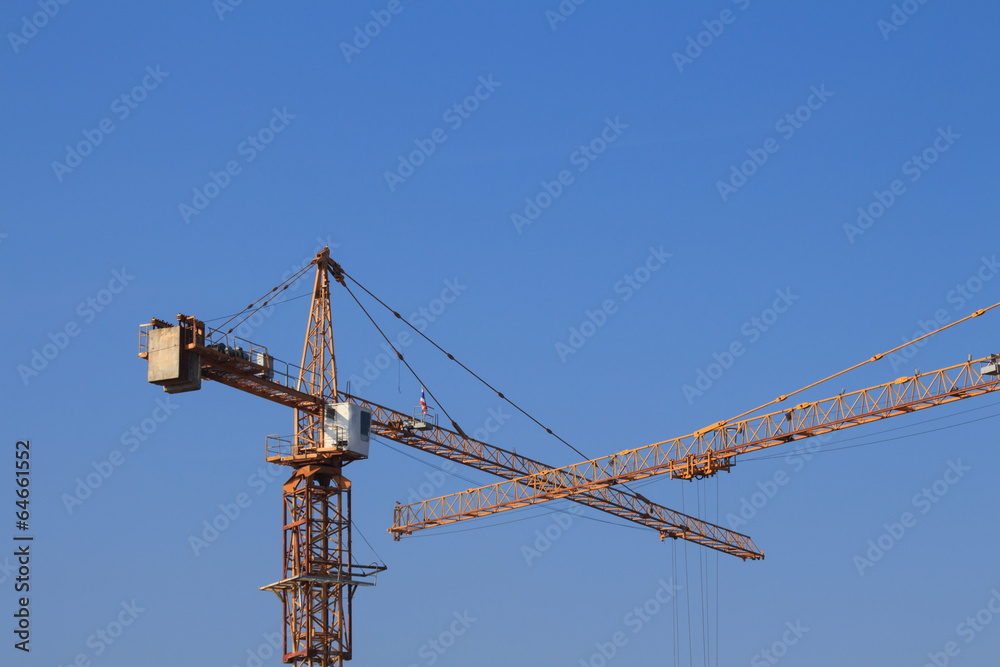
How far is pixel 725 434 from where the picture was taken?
341 ft

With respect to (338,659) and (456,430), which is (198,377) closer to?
(338,659)

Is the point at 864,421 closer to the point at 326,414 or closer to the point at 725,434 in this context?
the point at 725,434

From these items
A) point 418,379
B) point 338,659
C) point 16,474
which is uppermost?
point 418,379

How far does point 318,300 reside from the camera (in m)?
101

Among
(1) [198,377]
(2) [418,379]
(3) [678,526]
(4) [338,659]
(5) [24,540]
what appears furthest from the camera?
(3) [678,526]

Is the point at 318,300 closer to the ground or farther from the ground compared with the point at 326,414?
farther from the ground

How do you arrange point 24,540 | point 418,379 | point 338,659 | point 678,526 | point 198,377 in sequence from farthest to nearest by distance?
point 678,526 < point 418,379 < point 338,659 < point 198,377 < point 24,540

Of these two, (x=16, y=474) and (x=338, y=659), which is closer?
(x=16, y=474)

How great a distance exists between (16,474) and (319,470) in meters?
21.2

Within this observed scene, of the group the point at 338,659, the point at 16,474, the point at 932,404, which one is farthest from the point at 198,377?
the point at 932,404

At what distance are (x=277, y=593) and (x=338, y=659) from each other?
5.46 metres

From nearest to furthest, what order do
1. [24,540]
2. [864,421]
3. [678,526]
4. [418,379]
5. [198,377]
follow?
1. [24,540]
2. [198,377]
3. [864,421]
4. [418,379]
5. [678,526]

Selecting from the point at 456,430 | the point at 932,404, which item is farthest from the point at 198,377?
the point at 932,404

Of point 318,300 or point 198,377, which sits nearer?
point 198,377
